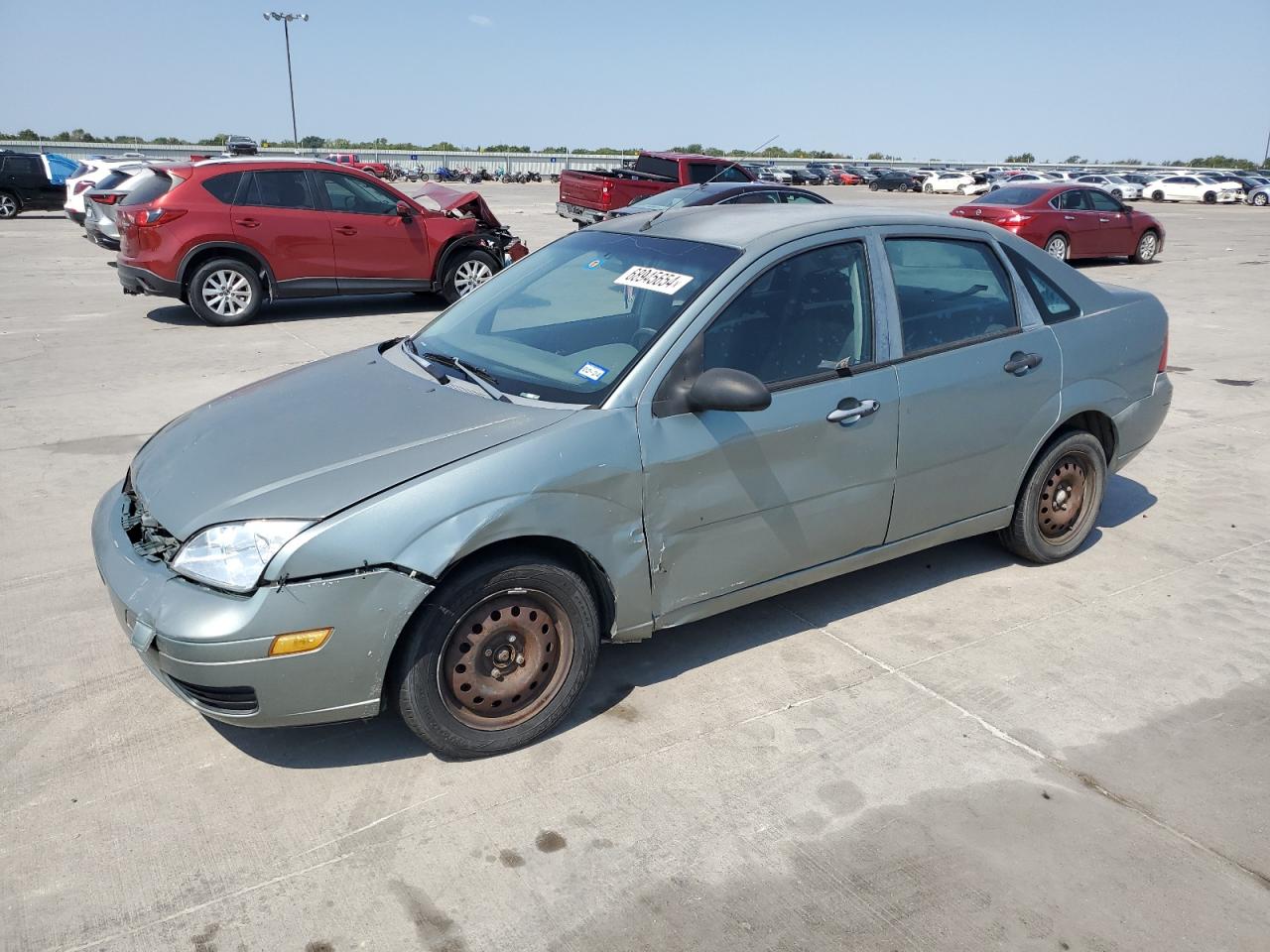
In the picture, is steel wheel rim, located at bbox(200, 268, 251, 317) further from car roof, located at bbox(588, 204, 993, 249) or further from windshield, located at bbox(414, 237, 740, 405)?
car roof, located at bbox(588, 204, 993, 249)

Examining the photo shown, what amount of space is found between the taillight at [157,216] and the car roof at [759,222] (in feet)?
24.2

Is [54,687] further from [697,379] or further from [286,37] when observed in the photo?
[286,37]

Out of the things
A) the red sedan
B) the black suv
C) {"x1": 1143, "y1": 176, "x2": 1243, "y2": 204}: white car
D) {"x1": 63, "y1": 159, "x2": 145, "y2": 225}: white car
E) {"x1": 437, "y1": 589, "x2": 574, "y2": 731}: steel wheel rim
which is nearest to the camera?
{"x1": 437, "y1": 589, "x2": 574, "y2": 731}: steel wheel rim

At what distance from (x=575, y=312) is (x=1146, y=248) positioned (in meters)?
17.9

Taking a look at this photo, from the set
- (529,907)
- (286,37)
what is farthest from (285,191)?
(286,37)

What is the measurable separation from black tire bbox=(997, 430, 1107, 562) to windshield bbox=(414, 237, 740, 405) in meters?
1.96

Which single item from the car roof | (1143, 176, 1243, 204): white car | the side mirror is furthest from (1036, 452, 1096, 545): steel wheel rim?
(1143, 176, 1243, 204): white car

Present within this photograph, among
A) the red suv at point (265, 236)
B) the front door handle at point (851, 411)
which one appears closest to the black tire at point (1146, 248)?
the red suv at point (265, 236)

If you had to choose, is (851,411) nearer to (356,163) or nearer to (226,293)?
(226,293)

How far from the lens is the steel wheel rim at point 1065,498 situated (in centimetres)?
489

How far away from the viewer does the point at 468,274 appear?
12125 mm

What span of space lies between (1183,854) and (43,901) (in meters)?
3.23

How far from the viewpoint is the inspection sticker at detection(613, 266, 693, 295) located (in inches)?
151

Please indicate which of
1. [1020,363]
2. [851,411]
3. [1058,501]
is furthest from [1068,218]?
[851,411]
